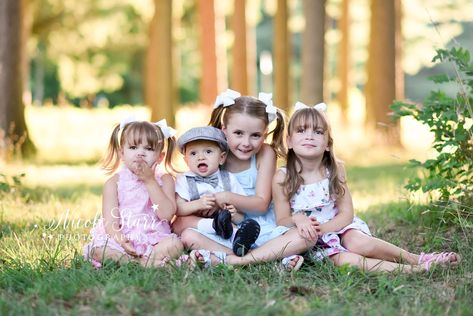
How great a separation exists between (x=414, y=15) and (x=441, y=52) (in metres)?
21.7

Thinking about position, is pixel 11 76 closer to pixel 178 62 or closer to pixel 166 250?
pixel 166 250

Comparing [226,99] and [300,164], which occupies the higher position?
[226,99]

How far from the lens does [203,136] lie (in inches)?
184

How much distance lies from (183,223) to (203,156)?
0.44m

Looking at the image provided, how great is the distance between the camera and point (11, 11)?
10.5 m

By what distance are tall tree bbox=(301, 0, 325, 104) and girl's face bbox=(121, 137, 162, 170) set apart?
746cm

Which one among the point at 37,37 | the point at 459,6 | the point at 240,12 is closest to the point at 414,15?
the point at 459,6

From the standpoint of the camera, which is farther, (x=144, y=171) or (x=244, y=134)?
(x=244, y=134)

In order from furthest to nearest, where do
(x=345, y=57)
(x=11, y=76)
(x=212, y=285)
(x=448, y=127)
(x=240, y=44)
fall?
(x=345, y=57)
(x=240, y=44)
(x=11, y=76)
(x=448, y=127)
(x=212, y=285)

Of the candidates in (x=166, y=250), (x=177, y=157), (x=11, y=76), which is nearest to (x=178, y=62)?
(x=11, y=76)

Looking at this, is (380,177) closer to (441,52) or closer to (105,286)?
(441,52)

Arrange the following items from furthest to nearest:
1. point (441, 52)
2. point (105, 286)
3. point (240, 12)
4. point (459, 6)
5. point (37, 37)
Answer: point (459, 6) < point (37, 37) < point (240, 12) < point (441, 52) < point (105, 286)

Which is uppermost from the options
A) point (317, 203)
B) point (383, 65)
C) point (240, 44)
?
point (240, 44)

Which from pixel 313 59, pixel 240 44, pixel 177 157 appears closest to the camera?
pixel 177 157
